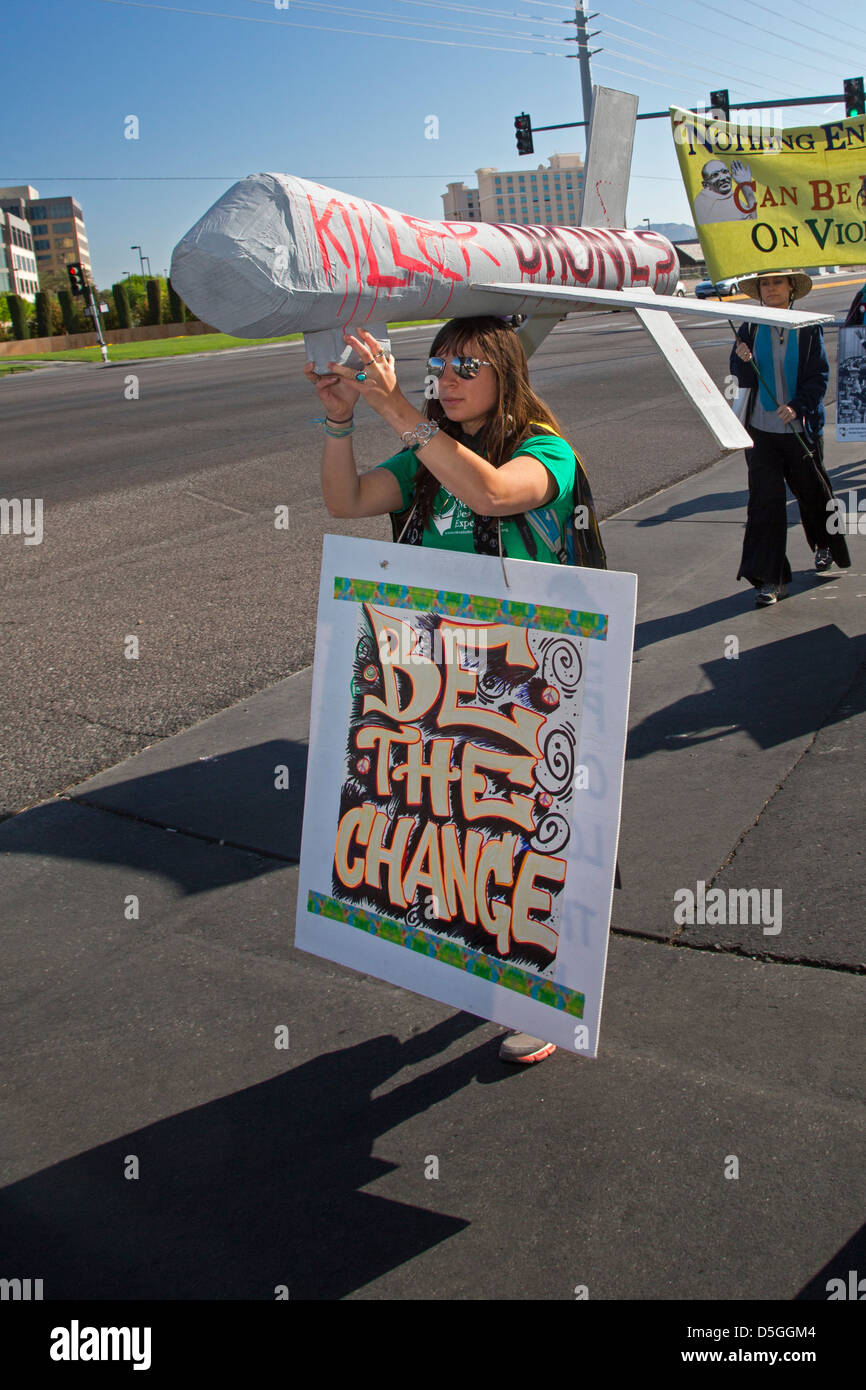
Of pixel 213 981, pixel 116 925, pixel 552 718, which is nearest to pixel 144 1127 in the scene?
pixel 213 981

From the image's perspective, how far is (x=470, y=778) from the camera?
8.99 feet

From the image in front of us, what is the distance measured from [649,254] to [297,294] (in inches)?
69.1

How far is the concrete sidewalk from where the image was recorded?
2.36 m

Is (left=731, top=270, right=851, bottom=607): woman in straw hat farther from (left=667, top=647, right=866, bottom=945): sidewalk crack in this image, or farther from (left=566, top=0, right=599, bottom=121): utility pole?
(left=566, top=0, right=599, bottom=121): utility pole

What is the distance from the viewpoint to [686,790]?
4336 millimetres

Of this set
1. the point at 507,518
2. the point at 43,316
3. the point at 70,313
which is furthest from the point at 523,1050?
the point at 70,313

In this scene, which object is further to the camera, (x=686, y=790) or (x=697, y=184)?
(x=697, y=184)

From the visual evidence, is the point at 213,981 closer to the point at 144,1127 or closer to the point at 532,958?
the point at 144,1127

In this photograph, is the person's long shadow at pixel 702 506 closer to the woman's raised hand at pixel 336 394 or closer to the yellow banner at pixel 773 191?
the yellow banner at pixel 773 191

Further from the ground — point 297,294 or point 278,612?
point 297,294

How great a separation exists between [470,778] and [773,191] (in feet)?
13.3

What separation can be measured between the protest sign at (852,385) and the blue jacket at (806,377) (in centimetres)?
325

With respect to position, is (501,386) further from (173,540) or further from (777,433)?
(173,540)

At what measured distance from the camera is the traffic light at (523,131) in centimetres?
3747
